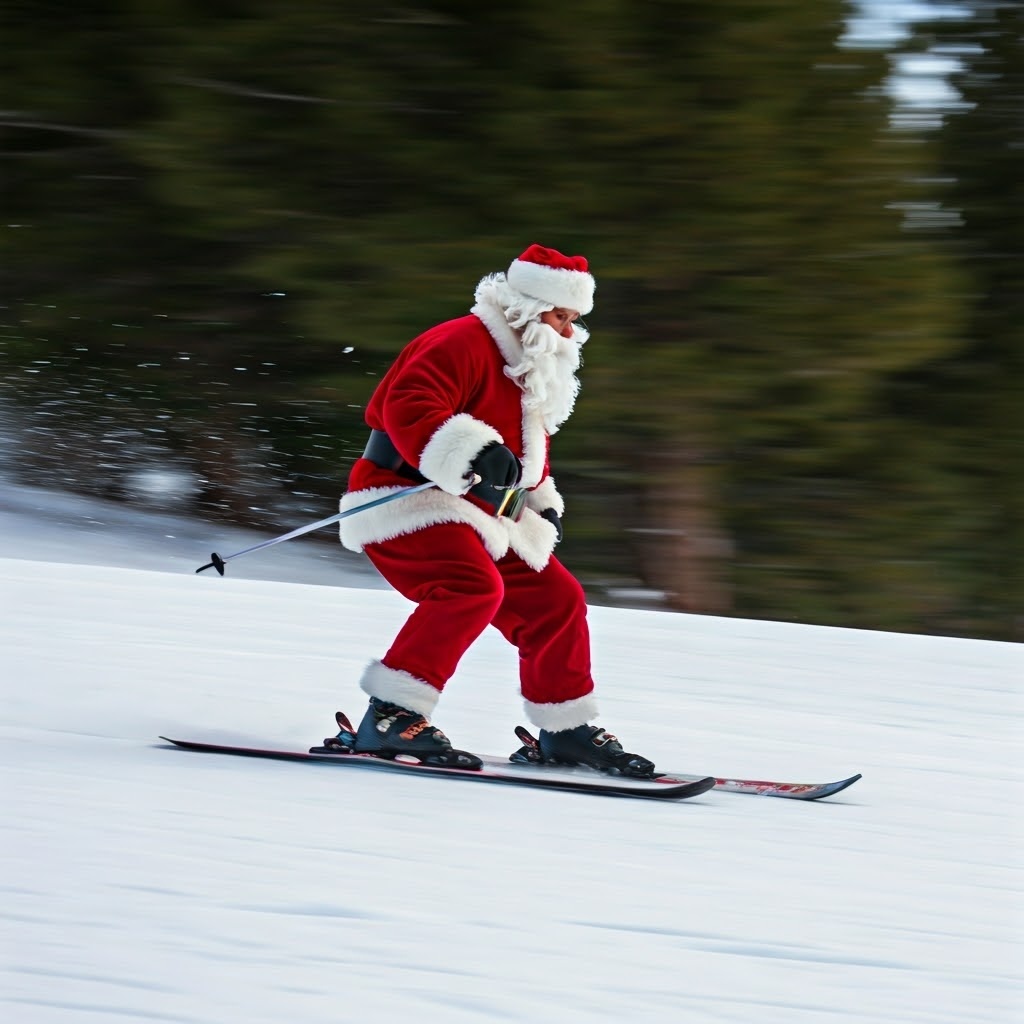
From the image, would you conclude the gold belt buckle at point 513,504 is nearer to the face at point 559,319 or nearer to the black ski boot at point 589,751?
the face at point 559,319

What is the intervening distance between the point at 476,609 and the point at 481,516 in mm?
234

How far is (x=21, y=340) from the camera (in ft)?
33.5

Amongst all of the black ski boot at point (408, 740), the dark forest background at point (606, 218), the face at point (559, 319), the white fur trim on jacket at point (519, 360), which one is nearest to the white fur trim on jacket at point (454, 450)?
the white fur trim on jacket at point (519, 360)

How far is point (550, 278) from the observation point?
10.9 feet

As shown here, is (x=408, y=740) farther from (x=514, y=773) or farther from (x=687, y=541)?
(x=687, y=541)

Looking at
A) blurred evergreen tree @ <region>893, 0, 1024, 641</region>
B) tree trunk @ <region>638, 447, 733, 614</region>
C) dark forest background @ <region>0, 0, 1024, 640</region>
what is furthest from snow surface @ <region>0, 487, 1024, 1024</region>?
blurred evergreen tree @ <region>893, 0, 1024, 641</region>

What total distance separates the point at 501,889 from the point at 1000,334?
8.08 meters

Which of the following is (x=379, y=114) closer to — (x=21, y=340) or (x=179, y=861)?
(x=21, y=340)

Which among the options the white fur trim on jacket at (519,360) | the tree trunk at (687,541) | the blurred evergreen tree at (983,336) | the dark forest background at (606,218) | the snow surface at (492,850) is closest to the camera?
the snow surface at (492,850)

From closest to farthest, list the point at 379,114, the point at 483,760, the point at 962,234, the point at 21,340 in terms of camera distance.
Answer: the point at 483,760 < the point at 379,114 < the point at 962,234 < the point at 21,340

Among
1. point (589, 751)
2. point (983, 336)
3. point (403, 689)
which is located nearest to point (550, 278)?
point (403, 689)

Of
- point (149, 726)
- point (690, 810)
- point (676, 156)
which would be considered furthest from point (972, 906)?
point (676, 156)

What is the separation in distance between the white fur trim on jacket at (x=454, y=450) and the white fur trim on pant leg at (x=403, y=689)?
45 centimetres

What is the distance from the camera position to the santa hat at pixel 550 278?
3.33 metres
